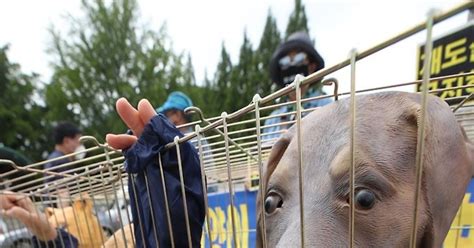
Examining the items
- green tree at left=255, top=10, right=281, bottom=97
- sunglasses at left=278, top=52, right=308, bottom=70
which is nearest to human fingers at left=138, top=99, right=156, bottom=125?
sunglasses at left=278, top=52, right=308, bottom=70

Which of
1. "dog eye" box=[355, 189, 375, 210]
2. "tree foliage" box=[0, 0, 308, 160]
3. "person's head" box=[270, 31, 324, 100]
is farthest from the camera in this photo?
"tree foliage" box=[0, 0, 308, 160]

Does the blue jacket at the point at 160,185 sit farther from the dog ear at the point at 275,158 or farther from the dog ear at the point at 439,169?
the dog ear at the point at 439,169

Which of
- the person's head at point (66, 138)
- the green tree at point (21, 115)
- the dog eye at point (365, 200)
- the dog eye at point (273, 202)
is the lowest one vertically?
the green tree at point (21, 115)

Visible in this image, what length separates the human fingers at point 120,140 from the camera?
1.04 metres

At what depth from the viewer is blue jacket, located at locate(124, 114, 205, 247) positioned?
1.04 meters

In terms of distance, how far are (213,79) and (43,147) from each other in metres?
6.11

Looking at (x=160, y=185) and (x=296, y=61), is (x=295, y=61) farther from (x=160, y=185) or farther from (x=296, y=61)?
(x=160, y=185)

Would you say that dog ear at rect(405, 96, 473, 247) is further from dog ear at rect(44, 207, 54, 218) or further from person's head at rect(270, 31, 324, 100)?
person's head at rect(270, 31, 324, 100)

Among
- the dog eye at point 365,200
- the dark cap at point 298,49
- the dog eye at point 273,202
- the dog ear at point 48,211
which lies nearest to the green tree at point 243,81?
the dark cap at point 298,49

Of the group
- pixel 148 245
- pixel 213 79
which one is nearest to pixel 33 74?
pixel 213 79

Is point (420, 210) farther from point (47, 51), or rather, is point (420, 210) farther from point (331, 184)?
point (47, 51)

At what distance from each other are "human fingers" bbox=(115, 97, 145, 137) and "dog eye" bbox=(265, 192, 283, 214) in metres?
0.34

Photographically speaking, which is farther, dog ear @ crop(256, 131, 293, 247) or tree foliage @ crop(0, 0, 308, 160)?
tree foliage @ crop(0, 0, 308, 160)

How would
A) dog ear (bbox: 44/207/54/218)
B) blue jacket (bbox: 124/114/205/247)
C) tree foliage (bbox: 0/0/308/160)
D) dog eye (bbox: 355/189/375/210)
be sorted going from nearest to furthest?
dog eye (bbox: 355/189/375/210) < blue jacket (bbox: 124/114/205/247) < dog ear (bbox: 44/207/54/218) < tree foliage (bbox: 0/0/308/160)
